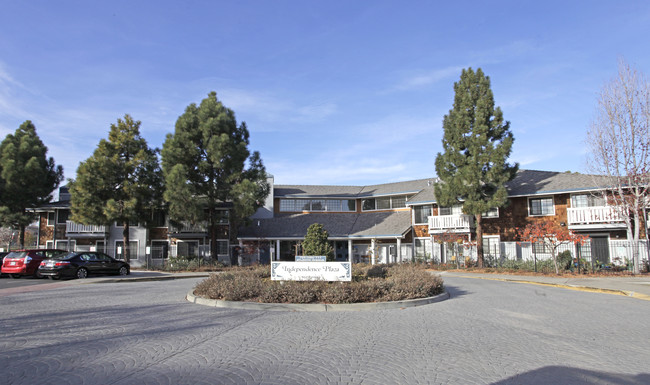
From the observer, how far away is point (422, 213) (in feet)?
113

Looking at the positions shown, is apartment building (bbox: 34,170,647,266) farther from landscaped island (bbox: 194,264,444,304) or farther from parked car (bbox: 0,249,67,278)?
landscaped island (bbox: 194,264,444,304)

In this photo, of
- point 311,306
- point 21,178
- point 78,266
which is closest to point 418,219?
point 78,266

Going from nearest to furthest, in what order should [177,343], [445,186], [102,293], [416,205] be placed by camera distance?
1. [177,343]
2. [102,293]
3. [445,186]
4. [416,205]

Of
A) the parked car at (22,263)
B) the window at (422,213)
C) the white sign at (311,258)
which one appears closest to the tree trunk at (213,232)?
the parked car at (22,263)

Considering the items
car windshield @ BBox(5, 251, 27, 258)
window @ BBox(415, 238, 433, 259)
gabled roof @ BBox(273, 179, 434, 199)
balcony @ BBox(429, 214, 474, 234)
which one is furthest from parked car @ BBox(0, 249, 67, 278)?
balcony @ BBox(429, 214, 474, 234)

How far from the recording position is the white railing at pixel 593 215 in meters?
24.6

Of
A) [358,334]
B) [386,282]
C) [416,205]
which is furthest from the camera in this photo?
[416,205]

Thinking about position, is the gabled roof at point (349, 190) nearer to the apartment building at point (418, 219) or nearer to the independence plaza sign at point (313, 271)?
the apartment building at point (418, 219)

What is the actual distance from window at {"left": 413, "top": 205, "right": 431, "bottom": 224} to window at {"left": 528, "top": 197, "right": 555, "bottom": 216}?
7.36 meters

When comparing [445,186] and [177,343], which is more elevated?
[445,186]

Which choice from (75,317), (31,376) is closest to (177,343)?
(31,376)

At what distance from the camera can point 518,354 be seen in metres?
6.46

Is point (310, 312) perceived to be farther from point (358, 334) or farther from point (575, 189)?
point (575, 189)

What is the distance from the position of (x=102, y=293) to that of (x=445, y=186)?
2152 centimetres
